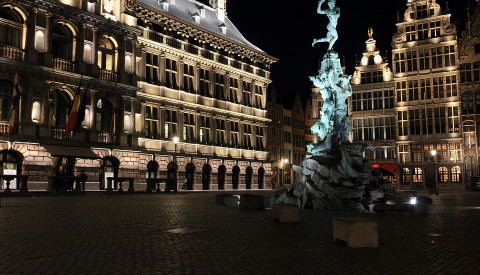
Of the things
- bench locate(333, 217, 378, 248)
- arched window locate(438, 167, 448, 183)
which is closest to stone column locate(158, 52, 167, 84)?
arched window locate(438, 167, 448, 183)

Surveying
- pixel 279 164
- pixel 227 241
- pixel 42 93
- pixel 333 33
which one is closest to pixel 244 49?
pixel 279 164

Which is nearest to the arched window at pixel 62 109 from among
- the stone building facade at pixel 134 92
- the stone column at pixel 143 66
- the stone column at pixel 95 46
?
the stone building facade at pixel 134 92

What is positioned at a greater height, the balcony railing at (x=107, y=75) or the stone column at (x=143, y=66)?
the stone column at (x=143, y=66)

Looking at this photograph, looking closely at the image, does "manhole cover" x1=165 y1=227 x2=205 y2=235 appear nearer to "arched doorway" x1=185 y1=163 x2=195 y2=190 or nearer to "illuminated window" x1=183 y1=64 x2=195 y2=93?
"arched doorway" x1=185 y1=163 x2=195 y2=190

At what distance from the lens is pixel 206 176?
5000 cm

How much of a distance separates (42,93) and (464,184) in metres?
47.0

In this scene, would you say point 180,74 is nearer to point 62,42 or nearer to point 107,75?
point 107,75

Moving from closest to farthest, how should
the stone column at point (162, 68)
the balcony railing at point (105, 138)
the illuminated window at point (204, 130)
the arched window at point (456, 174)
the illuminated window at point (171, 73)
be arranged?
the balcony railing at point (105, 138) < the stone column at point (162, 68) < the illuminated window at point (171, 73) < the illuminated window at point (204, 130) < the arched window at point (456, 174)

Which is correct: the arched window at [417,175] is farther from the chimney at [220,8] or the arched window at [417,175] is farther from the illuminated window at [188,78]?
the chimney at [220,8]

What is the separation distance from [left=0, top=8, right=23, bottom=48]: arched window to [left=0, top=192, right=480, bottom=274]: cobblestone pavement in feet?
80.9

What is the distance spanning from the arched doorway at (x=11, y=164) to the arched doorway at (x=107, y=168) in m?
7.50

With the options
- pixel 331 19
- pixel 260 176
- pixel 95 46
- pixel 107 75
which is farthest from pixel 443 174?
pixel 95 46

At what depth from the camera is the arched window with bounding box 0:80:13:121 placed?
108 feet

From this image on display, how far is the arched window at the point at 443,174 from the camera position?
55.4 meters
